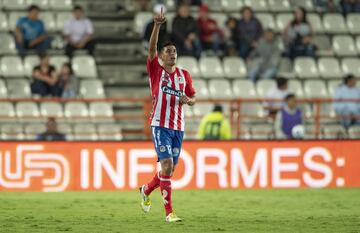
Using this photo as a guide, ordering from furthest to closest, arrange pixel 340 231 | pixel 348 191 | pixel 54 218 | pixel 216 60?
pixel 216 60 < pixel 348 191 < pixel 54 218 < pixel 340 231

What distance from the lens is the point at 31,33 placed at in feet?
75.4

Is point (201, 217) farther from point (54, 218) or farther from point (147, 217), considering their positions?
point (54, 218)

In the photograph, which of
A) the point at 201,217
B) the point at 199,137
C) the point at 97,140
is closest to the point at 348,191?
the point at 199,137

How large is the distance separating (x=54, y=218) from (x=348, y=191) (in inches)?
294

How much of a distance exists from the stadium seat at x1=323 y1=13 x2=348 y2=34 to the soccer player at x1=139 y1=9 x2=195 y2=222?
13.0 m

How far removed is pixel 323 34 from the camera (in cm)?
2602

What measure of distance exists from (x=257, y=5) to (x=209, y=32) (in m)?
2.21

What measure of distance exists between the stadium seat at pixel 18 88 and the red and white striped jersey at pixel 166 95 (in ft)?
28.7

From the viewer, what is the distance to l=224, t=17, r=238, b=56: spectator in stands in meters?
24.4

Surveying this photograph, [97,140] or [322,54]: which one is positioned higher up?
[322,54]

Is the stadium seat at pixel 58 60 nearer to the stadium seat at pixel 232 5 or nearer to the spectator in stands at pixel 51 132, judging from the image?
the spectator in stands at pixel 51 132

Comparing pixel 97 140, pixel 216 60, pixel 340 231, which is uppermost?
pixel 216 60

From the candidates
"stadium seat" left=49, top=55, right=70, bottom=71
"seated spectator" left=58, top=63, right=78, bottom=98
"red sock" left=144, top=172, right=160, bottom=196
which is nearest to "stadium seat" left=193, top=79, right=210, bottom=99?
"seated spectator" left=58, top=63, right=78, bottom=98

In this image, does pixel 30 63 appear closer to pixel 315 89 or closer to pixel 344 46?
pixel 315 89
